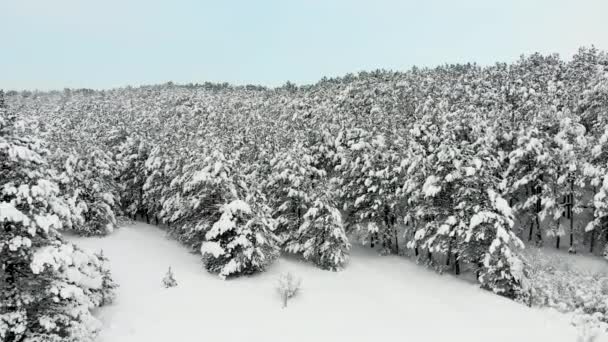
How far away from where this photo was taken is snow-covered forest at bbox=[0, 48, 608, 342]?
550 inches

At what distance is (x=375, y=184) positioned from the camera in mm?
30172

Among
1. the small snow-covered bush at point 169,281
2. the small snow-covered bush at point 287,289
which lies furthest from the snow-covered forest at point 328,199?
the small snow-covered bush at point 169,281

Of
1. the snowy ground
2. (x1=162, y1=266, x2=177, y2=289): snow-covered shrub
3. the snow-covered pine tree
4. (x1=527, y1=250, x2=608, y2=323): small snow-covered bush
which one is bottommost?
the snowy ground

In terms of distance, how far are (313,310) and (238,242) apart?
237 inches

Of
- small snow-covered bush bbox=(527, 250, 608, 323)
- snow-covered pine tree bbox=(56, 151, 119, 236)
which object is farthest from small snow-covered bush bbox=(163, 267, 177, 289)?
small snow-covered bush bbox=(527, 250, 608, 323)

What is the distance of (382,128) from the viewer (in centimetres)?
3447

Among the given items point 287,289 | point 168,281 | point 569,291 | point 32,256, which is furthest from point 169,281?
point 569,291

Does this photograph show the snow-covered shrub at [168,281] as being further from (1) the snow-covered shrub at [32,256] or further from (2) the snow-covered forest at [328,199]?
(1) the snow-covered shrub at [32,256]

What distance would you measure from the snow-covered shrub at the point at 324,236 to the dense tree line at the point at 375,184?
3.7 inches

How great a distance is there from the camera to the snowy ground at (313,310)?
17.8m

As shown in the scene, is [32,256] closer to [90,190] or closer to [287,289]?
[287,289]

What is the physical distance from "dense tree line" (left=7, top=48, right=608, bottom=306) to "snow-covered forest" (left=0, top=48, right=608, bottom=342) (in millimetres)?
126

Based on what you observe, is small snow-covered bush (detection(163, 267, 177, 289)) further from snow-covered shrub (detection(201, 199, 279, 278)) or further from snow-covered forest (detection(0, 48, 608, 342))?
snow-covered forest (detection(0, 48, 608, 342))

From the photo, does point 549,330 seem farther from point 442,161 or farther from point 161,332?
point 161,332
